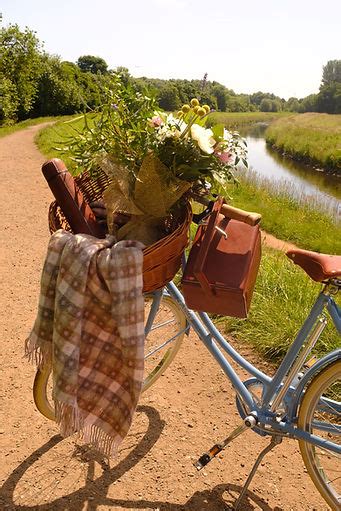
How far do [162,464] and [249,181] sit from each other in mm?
13754

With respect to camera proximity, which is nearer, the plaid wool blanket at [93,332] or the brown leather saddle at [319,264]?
the plaid wool blanket at [93,332]

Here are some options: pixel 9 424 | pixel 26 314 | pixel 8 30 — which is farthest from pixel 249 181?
pixel 8 30

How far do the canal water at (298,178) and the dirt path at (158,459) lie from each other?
32.7ft

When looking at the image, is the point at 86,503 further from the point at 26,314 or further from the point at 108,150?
the point at 26,314

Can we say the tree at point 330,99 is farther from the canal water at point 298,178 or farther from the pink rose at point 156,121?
the pink rose at point 156,121

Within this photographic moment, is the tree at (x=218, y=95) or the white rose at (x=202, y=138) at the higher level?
the tree at (x=218, y=95)

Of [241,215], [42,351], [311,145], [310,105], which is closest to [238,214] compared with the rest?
[241,215]

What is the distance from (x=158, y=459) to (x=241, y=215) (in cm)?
161

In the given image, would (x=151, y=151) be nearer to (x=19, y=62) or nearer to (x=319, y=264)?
(x=319, y=264)

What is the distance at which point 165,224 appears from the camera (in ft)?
6.95

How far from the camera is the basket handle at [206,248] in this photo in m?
1.98

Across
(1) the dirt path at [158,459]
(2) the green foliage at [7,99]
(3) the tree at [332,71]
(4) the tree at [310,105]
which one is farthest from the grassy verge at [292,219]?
(3) the tree at [332,71]

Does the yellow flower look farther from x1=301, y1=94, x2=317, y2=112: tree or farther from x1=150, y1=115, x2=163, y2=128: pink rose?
x1=301, y1=94, x2=317, y2=112: tree

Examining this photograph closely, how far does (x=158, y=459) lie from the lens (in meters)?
2.81
